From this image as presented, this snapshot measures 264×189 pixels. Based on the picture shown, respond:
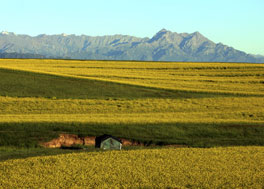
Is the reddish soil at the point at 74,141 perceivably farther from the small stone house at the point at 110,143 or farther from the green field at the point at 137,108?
the small stone house at the point at 110,143

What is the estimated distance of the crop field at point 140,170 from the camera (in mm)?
20844

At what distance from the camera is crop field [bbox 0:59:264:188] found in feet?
73.4

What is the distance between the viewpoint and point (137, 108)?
5266 centimetres

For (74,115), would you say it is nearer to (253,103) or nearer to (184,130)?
(184,130)

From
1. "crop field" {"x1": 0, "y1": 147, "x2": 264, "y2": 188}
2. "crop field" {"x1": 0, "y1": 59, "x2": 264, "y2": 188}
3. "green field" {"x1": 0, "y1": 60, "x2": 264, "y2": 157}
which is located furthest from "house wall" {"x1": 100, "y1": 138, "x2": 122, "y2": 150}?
"green field" {"x1": 0, "y1": 60, "x2": 264, "y2": 157}

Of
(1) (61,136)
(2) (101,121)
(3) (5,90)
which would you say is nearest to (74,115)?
(2) (101,121)

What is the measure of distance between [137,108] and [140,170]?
95.4ft

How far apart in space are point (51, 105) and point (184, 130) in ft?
64.6

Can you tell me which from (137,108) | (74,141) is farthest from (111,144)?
(137,108)

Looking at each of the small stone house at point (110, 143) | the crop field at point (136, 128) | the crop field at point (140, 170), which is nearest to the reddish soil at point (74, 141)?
the crop field at point (136, 128)

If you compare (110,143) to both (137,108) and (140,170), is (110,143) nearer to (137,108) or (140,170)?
(140,170)

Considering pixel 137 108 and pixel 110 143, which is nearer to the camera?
pixel 110 143

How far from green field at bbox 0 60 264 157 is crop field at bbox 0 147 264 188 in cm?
662

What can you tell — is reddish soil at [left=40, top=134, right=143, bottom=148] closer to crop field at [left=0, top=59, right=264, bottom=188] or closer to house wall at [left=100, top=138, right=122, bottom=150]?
crop field at [left=0, top=59, right=264, bottom=188]
